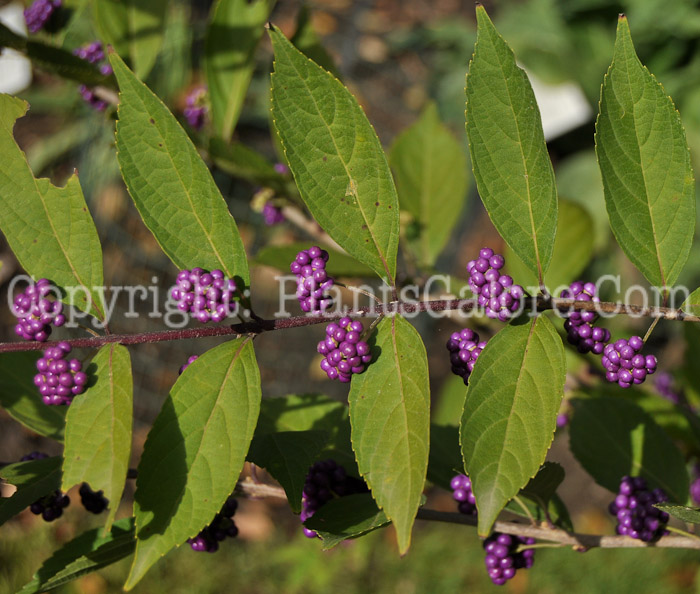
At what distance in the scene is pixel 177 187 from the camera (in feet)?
3.63

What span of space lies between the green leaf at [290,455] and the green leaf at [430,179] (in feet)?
3.25

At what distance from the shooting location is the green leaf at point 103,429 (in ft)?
3.20

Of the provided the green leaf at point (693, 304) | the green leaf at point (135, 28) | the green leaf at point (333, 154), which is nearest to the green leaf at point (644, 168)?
the green leaf at point (693, 304)

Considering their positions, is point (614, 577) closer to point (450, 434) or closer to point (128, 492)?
point (128, 492)

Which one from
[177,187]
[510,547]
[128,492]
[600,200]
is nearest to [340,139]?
[177,187]

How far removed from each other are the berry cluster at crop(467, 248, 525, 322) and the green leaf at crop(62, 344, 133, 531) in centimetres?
52

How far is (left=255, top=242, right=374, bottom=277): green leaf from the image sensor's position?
65.3 inches

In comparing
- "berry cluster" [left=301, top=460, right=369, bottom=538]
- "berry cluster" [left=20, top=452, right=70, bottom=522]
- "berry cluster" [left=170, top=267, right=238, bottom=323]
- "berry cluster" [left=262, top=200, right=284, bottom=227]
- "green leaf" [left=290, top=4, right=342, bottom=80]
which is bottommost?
"berry cluster" [left=20, top=452, right=70, bottom=522]

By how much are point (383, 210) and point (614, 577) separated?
154 inches

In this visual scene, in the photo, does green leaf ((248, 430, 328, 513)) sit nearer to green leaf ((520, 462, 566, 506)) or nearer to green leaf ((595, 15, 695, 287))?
green leaf ((520, 462, 566, 506))

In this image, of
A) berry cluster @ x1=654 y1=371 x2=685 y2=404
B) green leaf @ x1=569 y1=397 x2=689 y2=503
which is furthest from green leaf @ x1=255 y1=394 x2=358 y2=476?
berry cluster @ x1=654 y1=371 x2=685 y2=404

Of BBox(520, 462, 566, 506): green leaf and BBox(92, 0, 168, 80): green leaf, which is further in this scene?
BBox(92, 0, 168, 80): green leaf

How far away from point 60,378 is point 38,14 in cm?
95

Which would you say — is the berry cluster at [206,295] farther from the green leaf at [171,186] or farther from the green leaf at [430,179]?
the green leaf at [430,179]
